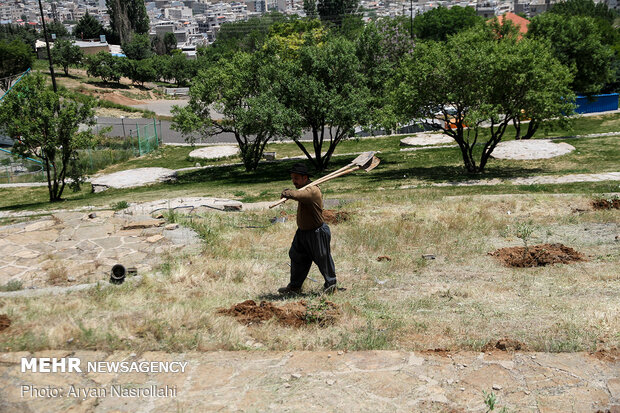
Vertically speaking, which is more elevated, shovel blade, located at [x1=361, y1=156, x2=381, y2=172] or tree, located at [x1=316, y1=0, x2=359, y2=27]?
tree, located at [x1=316, y1=0, x2=359, y2=27]

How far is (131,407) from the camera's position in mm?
4938

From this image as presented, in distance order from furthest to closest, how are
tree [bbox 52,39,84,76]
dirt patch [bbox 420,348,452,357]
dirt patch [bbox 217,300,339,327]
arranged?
tree [bbox 52,39,84,76]
dirt patch [bbox 217,300,339,327]
dirt patch [bbox 420,348,452,357]

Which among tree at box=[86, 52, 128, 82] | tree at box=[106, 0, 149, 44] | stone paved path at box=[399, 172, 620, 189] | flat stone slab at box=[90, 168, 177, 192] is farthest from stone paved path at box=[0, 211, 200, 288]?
tree at box=[106, 0, 149, 44]

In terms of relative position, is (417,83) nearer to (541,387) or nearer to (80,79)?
(541,387)

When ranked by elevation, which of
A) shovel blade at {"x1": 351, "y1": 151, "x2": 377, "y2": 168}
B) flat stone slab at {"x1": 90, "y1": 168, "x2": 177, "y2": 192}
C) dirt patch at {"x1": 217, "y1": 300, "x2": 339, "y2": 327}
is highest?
shovel blade at {"x1": 351, "y1": 151, "x2": 377, "y2": 168}

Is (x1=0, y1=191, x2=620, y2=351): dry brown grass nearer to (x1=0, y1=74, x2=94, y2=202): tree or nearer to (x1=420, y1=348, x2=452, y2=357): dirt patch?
(x1=420, y1=348, x2=452, y2=357): dirt patch

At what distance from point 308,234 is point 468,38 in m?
15.8

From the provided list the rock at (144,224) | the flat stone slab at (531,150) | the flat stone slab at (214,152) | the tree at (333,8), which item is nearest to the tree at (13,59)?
the flat stone slab at (214,152)

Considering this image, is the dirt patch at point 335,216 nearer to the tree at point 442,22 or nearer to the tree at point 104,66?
the tree at point 104,66

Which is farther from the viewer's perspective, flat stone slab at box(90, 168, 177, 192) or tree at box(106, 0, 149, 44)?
tree at box(106, 0, 149, 44)

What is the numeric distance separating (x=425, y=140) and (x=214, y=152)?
10.8 m

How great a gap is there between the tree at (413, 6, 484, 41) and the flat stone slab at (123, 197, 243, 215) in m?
74.0

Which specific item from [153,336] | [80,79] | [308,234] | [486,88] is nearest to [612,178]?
[486,88]

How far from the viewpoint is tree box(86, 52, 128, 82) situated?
64.2m
